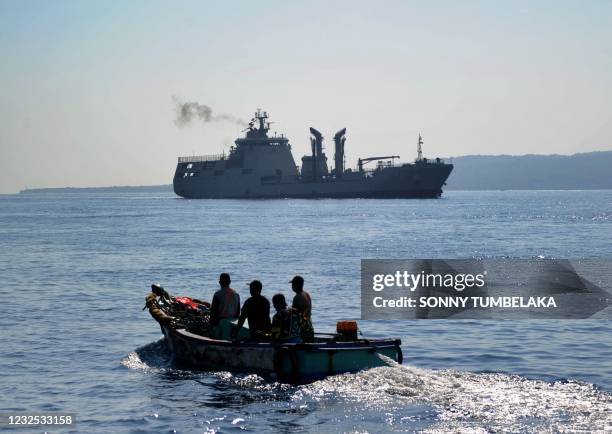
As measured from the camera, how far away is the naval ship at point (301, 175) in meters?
143

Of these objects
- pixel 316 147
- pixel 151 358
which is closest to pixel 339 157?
pixel 316 147

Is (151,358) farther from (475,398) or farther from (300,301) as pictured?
(475,398)

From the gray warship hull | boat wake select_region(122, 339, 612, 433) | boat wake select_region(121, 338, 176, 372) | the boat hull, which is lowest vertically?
boat wake select_region(121, 338, 176, 372)

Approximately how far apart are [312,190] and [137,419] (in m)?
136

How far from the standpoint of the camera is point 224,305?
58.8 feet

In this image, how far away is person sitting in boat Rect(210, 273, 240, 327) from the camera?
702 inches

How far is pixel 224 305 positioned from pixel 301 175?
132128 millimetres

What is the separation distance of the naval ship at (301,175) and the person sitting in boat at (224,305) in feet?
403

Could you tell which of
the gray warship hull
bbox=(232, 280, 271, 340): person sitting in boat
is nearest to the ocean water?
bbox=(232, 280, 271, 340): person sitting in boat

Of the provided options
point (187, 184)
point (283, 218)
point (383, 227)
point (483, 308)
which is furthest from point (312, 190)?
point (483, 308)

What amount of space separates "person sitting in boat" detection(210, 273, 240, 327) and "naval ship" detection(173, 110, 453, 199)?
403 ft

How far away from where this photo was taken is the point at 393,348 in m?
15.9

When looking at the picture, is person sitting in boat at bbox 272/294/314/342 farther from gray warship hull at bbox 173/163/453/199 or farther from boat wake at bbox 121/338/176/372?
gray warship hull at bbox 173/163/453/199

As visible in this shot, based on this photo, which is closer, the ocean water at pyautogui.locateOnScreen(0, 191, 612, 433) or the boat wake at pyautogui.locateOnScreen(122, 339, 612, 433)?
the boat wake at pyautogui.locateOnScreen(122, 339, 612, 433)
